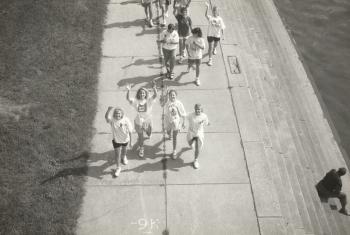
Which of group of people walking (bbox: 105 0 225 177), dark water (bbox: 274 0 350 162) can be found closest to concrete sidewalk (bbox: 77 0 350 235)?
group of people walking (bbox: 105 0 225 177)

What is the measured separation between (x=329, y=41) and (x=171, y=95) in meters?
8.75

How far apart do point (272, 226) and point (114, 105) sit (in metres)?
5.62

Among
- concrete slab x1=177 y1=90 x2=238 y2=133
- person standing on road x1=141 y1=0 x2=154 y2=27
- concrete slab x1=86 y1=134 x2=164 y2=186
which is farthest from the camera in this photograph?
person standing on road x1=141 y1=0 x2=154 y2=27

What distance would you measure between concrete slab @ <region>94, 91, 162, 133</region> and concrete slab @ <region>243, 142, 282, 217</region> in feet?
8.55

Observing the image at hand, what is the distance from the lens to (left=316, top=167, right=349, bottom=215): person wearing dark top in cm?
895

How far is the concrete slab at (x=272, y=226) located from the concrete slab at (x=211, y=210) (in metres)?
0.16

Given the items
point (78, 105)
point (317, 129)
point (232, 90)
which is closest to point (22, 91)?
point (78, 105)

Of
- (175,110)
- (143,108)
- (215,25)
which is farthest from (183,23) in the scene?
(143,108)

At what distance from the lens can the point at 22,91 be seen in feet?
37.9

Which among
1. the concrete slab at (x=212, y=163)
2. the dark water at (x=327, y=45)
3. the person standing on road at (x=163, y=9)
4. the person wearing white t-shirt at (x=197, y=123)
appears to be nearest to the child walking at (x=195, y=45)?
the concrete slab at (x=212, y=163)

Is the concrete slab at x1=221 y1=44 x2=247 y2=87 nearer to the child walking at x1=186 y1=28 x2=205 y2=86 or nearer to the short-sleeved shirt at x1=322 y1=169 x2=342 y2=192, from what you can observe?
the child walking at x1=186 y1=28 x2=205 y2=86

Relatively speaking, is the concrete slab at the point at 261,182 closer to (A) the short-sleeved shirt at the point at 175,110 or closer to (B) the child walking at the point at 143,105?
(A) the short-sleeved shirt at the point at 175,110

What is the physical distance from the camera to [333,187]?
905 cm

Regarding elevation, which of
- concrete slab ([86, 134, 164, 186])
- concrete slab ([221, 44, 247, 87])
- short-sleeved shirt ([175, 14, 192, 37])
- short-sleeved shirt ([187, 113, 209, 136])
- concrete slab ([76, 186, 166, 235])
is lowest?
concrete slab ([76, 186, 166, 235])
